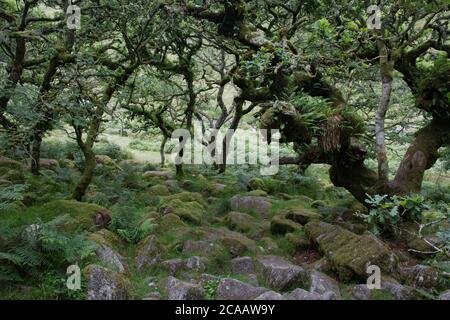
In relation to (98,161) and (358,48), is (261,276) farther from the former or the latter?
(98,161)

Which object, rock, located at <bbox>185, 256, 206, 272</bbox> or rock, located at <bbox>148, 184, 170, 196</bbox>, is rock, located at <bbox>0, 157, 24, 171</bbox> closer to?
rock, located at <bbox>148, 184, 170, 196</bbox>

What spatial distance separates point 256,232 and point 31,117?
515 cm

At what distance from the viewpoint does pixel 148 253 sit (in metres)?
7.37

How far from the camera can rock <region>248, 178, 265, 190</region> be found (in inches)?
557

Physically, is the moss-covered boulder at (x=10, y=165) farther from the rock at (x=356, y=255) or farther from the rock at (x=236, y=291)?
the rock at (x=356, y=255)

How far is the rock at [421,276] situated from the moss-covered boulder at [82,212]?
5.64 metres

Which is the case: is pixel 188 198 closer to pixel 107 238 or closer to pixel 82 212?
pixel 82 212

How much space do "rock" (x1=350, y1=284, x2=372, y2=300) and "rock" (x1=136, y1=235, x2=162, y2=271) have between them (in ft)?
10.8

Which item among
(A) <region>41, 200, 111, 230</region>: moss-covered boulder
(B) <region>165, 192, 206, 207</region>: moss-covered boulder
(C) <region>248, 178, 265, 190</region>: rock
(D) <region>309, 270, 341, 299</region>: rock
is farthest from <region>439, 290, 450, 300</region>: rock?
(C) <region>248, 178, 265, 190</region>: rock

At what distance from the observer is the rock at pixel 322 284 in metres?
6.56

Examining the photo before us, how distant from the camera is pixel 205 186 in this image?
14.0 m

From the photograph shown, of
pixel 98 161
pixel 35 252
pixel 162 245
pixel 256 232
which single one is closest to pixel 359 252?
pixel 256 232

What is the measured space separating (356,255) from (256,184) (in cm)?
737
